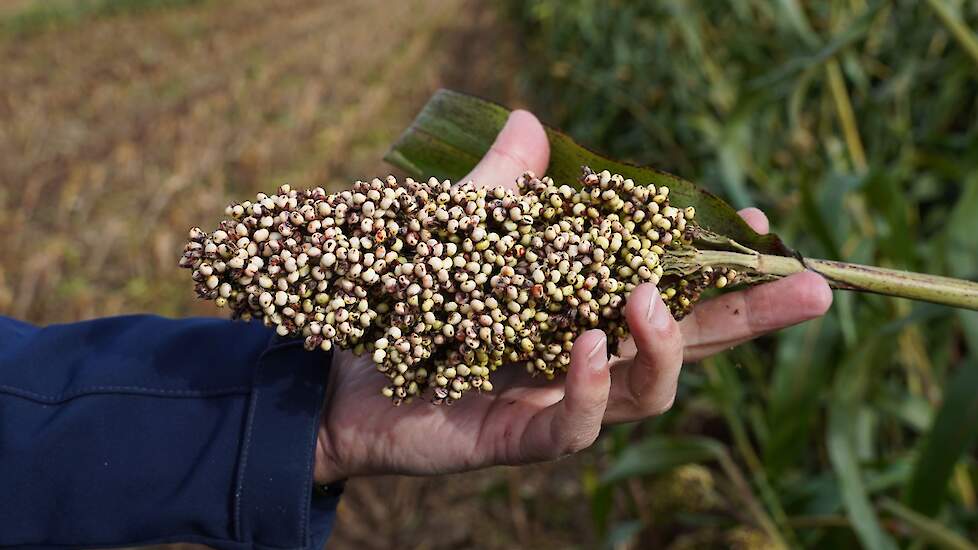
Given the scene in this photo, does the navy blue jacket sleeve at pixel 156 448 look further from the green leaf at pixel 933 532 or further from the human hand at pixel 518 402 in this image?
the green leaf at pixel 933 532

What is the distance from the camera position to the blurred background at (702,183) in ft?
8.46

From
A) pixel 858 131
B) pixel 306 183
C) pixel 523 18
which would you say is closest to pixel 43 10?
pixel 523 18

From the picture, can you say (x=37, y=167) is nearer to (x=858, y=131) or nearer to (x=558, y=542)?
(x=558, y=542)

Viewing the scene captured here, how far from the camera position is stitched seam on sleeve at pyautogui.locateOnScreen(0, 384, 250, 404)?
1812 mm

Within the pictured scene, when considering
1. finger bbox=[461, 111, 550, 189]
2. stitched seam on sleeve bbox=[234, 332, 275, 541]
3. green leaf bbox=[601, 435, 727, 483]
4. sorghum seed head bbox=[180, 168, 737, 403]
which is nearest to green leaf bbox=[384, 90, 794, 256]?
finger bbox=[461, 111, 550, 189]

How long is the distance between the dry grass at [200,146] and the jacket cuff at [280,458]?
7.18 ft

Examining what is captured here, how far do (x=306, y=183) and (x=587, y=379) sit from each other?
6.56m

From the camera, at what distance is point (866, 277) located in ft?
5.09

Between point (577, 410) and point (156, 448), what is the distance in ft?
3.39

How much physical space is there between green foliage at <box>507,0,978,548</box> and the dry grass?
1.09 meters

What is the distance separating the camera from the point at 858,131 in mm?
4430

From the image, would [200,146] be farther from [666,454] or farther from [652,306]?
[652,306]

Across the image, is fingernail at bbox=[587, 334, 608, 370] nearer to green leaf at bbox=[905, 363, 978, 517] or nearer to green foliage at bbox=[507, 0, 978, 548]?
green foliage at bbox=[507, 0, 978, 548]

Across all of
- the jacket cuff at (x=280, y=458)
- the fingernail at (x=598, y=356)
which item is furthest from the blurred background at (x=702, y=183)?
the jacket cuff at (x=280, y=458)
